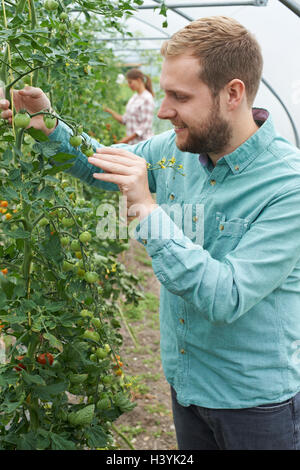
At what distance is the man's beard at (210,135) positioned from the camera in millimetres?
1066

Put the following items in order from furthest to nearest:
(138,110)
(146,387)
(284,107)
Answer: (138,110)
(284,107)
(146,387)

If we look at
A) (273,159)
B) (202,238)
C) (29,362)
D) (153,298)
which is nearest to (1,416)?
(29,362)

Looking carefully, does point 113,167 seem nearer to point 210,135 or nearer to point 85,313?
point 210,135

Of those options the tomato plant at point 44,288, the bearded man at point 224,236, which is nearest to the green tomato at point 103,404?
the tomato plant at point 44,288

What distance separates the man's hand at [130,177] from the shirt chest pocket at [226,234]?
0.72 ft

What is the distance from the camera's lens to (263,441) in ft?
3.87

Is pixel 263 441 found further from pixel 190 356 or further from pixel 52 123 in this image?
pixel 52 123

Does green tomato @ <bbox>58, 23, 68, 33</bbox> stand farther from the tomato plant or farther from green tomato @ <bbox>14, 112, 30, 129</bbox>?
green tomato @ <bbox>14, 112, 30, 129</bbox>

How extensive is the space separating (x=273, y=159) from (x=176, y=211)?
1.01ft

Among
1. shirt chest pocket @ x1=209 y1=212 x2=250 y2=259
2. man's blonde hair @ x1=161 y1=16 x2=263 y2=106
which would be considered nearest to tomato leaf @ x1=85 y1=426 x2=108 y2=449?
shirt chest pocket @ x1=209 y1=212 x2=250 y2=259

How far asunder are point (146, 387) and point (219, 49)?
2162 mm

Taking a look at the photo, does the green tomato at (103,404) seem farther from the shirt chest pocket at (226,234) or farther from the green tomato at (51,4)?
the green tomato at (51,4)

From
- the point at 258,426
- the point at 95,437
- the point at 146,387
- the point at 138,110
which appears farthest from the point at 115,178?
the point at 138,110

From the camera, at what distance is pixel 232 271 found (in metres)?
0.99
